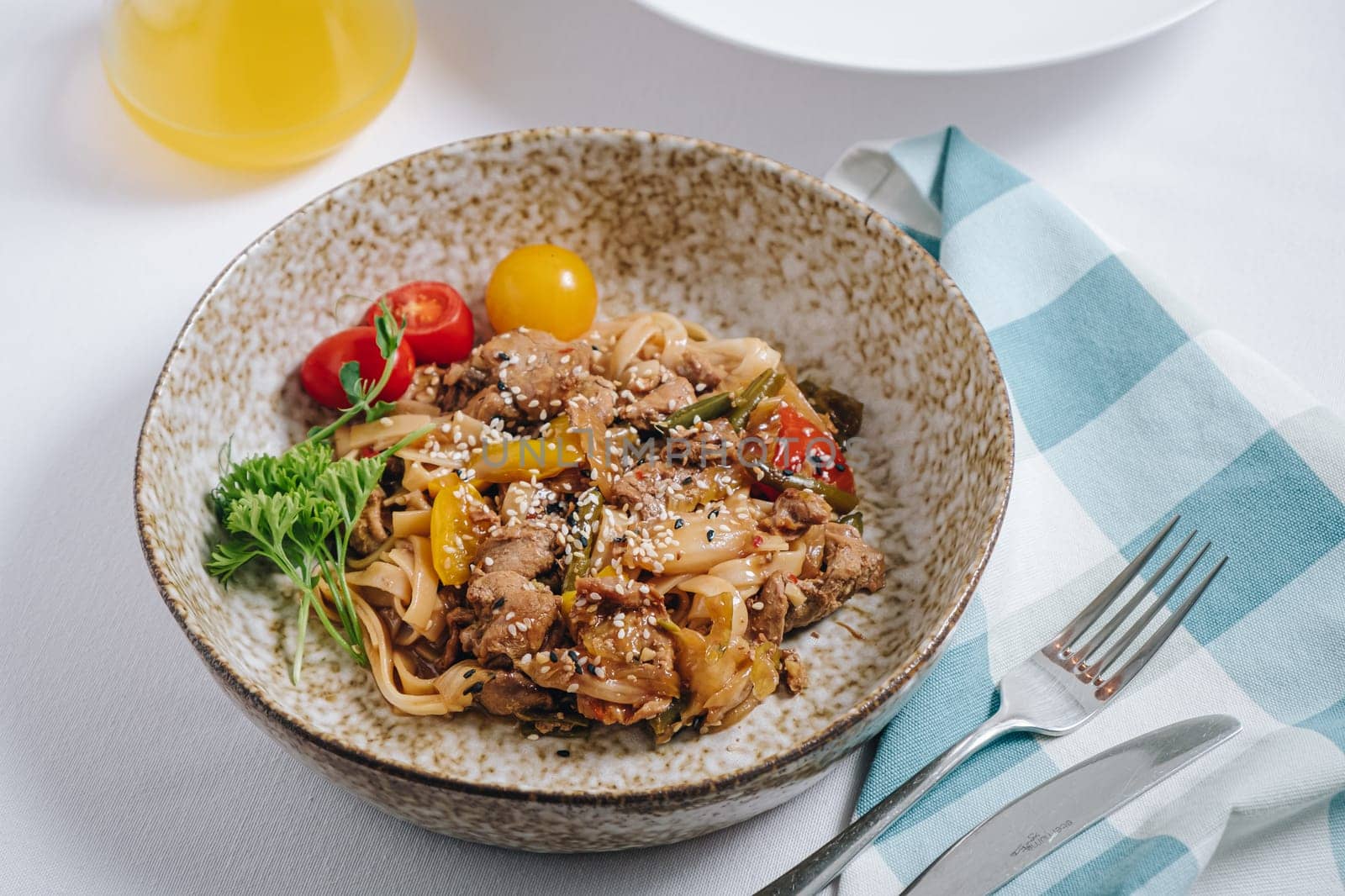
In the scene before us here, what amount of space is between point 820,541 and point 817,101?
2210mm

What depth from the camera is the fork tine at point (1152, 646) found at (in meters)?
2.88

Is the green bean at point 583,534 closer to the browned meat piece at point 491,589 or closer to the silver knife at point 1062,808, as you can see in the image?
the browned meat piece at point 491,589

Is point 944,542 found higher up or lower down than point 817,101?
lower down

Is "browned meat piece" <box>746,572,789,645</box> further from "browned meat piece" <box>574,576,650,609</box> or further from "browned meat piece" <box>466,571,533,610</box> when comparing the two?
"browned meat piece" <box>466,571,533,610</box>

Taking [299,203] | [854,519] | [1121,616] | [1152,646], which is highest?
[299,203]

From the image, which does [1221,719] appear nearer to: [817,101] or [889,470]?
[889,470]

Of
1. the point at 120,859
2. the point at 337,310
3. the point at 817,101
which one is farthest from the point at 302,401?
the point at 817,101

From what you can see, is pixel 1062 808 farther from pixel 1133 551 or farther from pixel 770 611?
pixel 1133 551

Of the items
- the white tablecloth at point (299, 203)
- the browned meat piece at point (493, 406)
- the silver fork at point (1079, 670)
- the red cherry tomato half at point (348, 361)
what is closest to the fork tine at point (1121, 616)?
the silver fork at point (1079, 670)

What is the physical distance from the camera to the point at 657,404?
3.34m

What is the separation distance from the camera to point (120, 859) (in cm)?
283

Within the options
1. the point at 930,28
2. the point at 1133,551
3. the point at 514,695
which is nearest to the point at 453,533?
the point at 514,695

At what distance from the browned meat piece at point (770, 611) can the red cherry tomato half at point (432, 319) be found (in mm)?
1337

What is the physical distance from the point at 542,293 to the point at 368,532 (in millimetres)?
923
